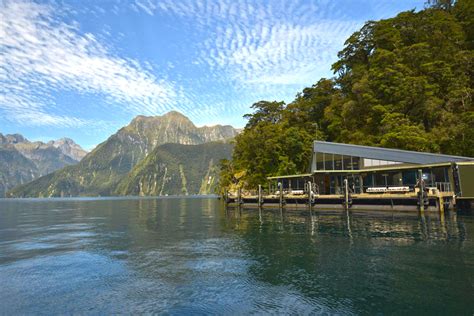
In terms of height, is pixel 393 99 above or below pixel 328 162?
above

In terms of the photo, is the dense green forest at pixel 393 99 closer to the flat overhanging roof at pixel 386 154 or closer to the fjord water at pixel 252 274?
the flat overhanging roof at pixel 386 154

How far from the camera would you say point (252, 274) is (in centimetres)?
1686

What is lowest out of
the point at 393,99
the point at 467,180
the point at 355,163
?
the point at 467,180

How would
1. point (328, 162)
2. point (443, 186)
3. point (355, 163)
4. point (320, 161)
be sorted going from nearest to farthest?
1. point (443, 186)
2. point (355, 163)
3. point (328, 162)
4. point (320, 161)

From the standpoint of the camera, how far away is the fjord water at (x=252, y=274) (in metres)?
12.6

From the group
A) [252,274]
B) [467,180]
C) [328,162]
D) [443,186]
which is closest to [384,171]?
[443,186]

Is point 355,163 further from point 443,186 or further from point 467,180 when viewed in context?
point 467,180

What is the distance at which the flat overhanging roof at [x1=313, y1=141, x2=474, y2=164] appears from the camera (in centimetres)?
4519

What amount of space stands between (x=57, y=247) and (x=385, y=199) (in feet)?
135

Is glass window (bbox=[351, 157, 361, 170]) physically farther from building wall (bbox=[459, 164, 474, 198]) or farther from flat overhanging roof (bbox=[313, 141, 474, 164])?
building wall (bbox=[459, 164, 474, 198])

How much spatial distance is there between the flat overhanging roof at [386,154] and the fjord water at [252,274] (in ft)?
61.3

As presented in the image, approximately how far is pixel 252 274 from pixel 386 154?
4152 centimetres

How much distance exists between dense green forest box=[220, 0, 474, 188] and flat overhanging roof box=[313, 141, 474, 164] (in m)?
7.80

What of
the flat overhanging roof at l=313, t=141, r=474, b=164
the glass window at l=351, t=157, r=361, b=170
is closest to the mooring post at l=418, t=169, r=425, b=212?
the flat overhanging roof at l=313, t=141, r=474, b=164
